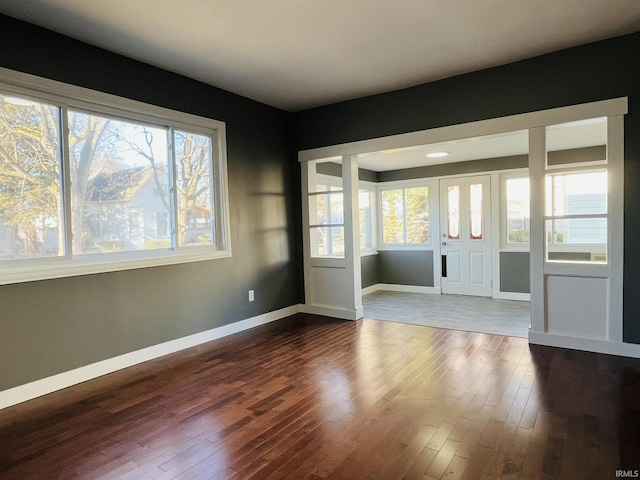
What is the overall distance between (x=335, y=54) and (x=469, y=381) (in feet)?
9.90

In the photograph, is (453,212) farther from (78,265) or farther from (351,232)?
(78,265)

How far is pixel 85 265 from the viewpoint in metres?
3.13

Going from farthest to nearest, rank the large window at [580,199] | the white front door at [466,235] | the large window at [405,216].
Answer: the large window at [405,216], the white front door at [466,235], the large window at [580,199]

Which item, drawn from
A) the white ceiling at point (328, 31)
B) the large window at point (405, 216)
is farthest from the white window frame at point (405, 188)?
the white ceiling at point (328, 31)

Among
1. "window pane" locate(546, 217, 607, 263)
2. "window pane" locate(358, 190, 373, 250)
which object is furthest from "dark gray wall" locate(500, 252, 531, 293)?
"window pane" locate(358, 190, 373, 250)

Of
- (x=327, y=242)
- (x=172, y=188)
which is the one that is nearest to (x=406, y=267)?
(x=327, y=242)

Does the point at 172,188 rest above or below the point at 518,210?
above

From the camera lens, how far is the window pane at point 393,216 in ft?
24.8

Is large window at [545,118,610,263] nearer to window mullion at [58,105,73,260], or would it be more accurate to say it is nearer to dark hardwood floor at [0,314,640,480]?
dark hardwood floor at [0,314,640,480]

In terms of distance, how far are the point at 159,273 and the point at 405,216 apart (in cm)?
503

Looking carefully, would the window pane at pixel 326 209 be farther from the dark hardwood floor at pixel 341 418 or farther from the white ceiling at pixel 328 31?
the dark hardwood floor at pixel 341 418

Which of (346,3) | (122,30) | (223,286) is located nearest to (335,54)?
(346,3)

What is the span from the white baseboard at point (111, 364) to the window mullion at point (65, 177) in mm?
948

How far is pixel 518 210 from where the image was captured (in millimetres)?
6449
